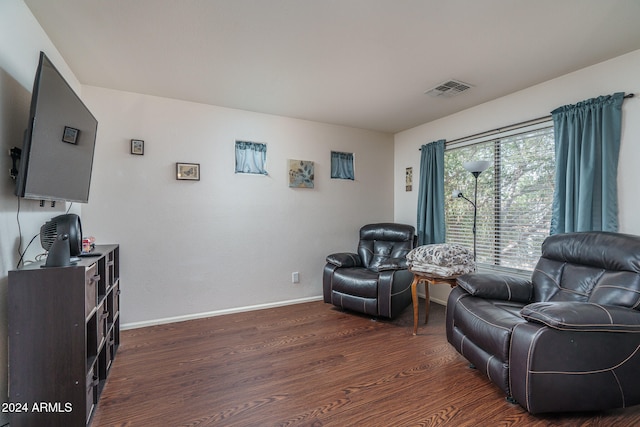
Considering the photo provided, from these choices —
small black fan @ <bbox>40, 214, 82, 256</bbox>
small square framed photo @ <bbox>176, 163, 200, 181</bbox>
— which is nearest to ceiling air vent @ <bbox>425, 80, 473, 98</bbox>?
small square framed photo @ <bbox>176, 163, 200, 181</bbox>

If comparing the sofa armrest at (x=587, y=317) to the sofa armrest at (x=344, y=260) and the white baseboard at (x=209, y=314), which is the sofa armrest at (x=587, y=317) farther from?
the white baseboard at (x=209, y=314)

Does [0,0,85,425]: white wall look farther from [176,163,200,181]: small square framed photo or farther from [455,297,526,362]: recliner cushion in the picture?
[455,297,526,362]: recliner cushion

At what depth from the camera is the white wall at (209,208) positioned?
295 cm

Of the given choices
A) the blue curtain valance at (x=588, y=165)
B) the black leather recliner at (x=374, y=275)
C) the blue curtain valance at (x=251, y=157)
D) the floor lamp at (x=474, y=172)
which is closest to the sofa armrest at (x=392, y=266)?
the black leather recliner at (x=374, y=275)

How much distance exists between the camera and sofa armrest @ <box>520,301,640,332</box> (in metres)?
1.56

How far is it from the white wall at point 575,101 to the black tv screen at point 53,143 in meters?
3.36

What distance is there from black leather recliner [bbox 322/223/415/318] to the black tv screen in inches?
101

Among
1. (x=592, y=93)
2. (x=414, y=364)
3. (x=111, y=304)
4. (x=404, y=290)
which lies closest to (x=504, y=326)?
(x=414, y=364)

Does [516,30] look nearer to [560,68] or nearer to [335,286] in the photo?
[560,68]

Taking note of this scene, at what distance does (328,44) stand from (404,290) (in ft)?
8.49

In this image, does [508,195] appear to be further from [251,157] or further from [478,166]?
[251,157]

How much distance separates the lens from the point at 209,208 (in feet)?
11.0

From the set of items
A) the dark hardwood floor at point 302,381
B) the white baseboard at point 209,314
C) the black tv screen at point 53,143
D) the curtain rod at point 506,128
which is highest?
the curtain rod at point 506,128

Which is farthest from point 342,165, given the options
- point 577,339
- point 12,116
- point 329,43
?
point 12,116
